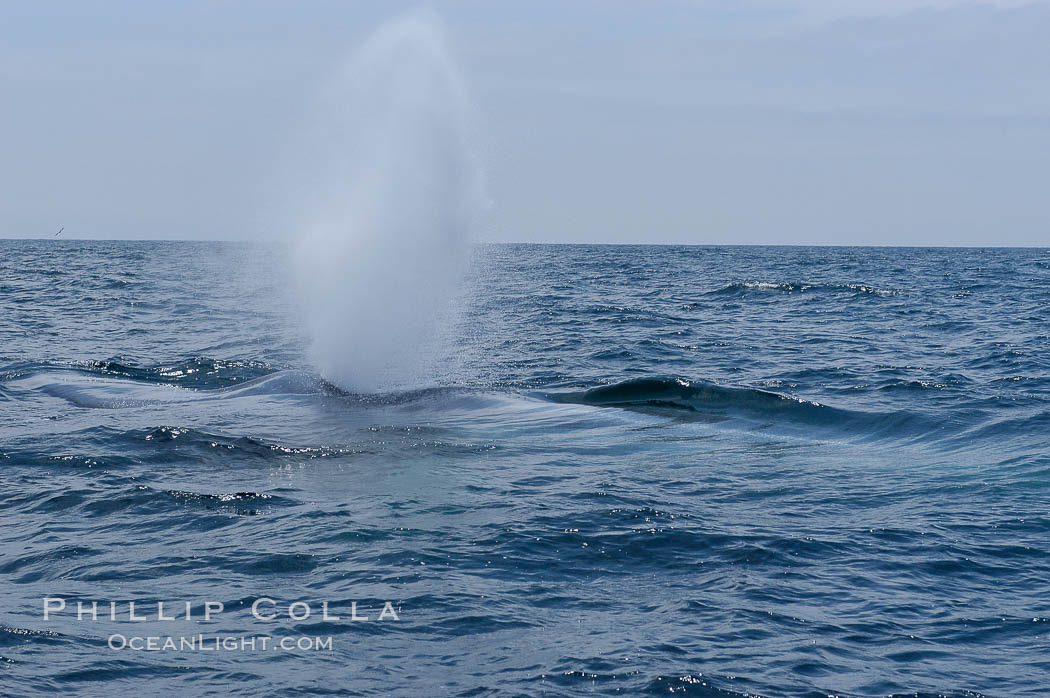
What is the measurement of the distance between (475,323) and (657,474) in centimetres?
2168

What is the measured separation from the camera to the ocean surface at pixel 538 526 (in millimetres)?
7250

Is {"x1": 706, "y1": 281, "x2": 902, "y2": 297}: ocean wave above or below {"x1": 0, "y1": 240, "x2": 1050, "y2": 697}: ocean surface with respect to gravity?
above

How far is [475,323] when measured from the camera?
1348 inches

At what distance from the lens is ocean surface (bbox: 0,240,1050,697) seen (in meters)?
7.25

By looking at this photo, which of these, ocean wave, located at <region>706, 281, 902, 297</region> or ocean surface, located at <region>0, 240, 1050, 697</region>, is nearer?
ocean surface, located at <region>0, 240, 1050, 697</region>

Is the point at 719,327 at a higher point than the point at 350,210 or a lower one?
lower

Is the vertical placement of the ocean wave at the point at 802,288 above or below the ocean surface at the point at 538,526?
above

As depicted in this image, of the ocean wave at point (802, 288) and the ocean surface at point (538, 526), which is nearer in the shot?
the ocean surface at point (538, 526)

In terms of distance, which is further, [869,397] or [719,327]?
[719,327]

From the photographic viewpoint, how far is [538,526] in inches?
411

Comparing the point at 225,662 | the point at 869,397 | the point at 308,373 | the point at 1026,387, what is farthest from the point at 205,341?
the point at 225,662

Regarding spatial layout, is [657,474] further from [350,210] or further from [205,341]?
[205,341]

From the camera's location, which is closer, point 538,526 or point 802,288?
point 538,526

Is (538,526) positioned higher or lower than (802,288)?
lower
